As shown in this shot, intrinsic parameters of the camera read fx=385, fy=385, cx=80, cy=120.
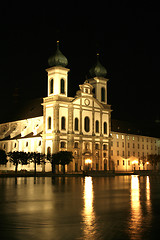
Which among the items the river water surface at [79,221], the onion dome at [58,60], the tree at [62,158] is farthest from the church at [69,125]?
the river water surface at [79,221]

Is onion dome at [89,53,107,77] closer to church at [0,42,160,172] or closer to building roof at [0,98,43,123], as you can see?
church at [0,42,160,172]

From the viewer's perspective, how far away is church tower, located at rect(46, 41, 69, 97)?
81625 millimetres

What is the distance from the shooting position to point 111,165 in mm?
97750

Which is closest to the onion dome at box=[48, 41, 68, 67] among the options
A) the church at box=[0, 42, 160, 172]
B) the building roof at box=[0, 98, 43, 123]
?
the church at box=[0, 42, 160, 172]

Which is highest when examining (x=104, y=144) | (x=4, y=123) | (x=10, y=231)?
(x=4, y=123)

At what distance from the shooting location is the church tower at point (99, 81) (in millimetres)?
93000

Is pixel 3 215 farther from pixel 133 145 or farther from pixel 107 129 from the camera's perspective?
pixel 133 145

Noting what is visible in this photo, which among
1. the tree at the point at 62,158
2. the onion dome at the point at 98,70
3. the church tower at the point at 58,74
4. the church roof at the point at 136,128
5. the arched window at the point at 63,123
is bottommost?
the tree at the point at 62,158

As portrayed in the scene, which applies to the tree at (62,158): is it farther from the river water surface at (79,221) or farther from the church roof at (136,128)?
the river water surface at (79,221)

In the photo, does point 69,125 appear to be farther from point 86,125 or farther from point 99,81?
point 99,81

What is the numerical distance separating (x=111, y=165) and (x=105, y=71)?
23.7 meters

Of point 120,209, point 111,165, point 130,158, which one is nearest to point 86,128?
point 111,165

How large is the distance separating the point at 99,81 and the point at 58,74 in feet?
48.7

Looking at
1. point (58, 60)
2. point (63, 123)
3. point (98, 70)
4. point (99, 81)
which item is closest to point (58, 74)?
point (58, 60)
